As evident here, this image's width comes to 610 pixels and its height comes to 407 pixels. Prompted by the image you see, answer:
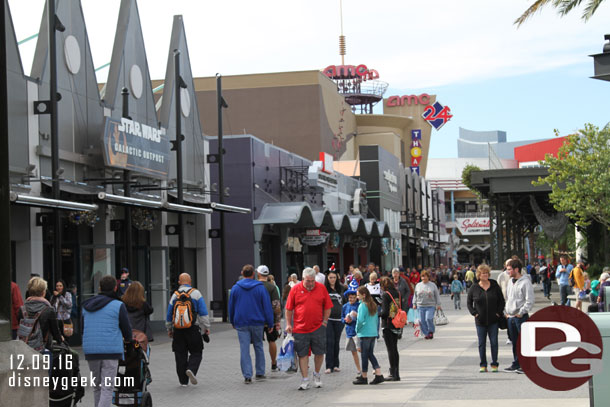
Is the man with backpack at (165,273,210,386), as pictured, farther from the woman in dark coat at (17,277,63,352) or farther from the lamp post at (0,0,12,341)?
the lamp post at (0,0,12,341)

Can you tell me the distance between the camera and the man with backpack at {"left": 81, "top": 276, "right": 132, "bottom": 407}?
32.8 feet

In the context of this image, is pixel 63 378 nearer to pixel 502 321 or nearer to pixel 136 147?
pixel 502 321

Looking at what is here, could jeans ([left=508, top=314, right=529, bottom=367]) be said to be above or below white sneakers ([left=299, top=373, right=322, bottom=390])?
above

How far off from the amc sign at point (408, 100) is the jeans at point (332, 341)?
70560 mm

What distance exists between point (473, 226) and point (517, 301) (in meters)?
99.1

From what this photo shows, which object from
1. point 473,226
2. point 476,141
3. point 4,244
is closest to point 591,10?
point 4,244

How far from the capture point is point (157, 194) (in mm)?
26438

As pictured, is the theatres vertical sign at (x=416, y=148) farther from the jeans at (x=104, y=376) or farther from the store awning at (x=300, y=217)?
the jeans at (x=104, y=376)

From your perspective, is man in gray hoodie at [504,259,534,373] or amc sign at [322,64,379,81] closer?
man in gray hoodie at [504,259,534,373]

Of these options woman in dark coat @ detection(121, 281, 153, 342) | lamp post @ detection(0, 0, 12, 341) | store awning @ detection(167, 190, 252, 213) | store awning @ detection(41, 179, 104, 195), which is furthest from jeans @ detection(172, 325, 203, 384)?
store awning @ detection(167, 190, 252, 213)

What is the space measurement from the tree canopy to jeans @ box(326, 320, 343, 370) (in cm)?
1769

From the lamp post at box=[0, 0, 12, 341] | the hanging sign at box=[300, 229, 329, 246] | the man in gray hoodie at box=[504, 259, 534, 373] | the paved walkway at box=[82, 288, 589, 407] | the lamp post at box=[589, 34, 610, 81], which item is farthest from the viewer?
the hanging sign at box=[300, 229, 329, 246]

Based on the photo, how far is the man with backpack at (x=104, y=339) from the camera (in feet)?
32.8

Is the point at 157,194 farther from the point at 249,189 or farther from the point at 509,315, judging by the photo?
the point at 509,315
